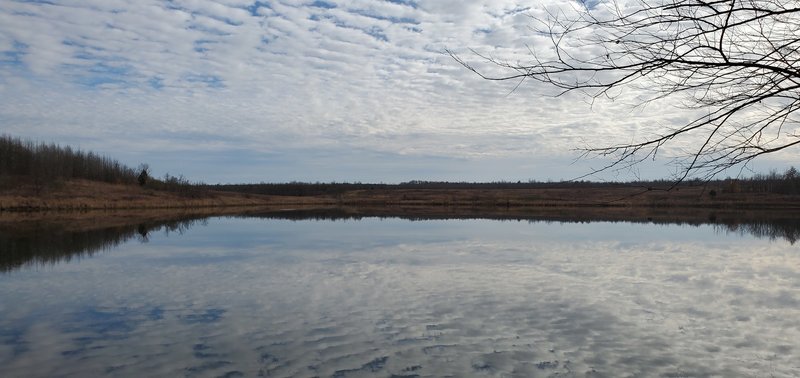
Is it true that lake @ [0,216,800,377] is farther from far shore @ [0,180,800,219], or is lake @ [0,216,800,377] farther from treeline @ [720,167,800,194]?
treeline @ [720,167,800,194]

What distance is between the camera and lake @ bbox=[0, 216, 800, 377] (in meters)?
6.79

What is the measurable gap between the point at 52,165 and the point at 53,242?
1873 inches

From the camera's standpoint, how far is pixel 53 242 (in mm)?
20047

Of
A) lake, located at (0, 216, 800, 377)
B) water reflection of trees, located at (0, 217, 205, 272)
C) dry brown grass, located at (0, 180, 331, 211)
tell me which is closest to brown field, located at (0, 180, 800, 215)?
dry brown grass, located at (0, 180, 331, 211)

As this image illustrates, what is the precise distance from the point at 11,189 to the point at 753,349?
58246 millimetres

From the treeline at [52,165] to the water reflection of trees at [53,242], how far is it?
1335 inches

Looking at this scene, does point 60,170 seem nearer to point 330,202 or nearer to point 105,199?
point 105,199

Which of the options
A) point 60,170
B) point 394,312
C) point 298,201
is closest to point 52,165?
point 60,170

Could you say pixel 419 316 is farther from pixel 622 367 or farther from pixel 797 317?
pixel 797 317

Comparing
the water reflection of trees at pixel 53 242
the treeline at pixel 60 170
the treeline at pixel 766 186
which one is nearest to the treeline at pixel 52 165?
the treeline at pixel 60 170

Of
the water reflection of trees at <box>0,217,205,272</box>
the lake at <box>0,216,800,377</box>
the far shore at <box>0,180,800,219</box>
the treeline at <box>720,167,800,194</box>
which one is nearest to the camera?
the lake at <box>0,216,800,377</box>

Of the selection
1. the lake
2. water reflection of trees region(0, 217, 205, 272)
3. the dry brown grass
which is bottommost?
the lake

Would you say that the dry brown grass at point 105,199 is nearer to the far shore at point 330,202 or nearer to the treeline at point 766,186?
the far shore at point 330,202

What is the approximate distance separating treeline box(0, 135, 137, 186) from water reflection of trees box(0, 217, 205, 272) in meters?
33.9
